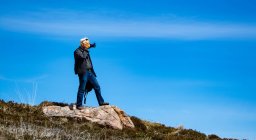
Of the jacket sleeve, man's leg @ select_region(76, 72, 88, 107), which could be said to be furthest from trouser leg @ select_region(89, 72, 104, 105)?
the jacket sleeve

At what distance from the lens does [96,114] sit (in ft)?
85.4

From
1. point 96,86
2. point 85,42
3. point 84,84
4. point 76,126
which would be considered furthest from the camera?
point 96,86

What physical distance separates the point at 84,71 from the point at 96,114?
90.2 inches

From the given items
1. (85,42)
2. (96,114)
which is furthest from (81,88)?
(85,42)

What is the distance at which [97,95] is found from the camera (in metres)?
26.8

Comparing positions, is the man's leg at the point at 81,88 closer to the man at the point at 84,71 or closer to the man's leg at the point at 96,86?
the man at the point at 84,71

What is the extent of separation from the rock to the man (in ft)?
1.47

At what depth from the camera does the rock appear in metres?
25.7

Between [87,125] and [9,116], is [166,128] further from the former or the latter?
[9,116]

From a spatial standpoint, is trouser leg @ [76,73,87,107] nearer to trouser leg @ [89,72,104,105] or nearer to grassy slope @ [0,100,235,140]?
trouser leg @ [89,72,104,105]

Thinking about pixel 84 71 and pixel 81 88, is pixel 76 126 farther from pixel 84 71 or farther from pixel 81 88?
pixel 84 71

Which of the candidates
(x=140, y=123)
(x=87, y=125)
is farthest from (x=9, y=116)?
(x=140, y=123)

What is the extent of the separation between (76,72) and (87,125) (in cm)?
307

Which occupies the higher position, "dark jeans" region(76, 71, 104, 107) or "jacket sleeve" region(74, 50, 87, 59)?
"jacket sleeve" region(74, 50, 87, 59)
